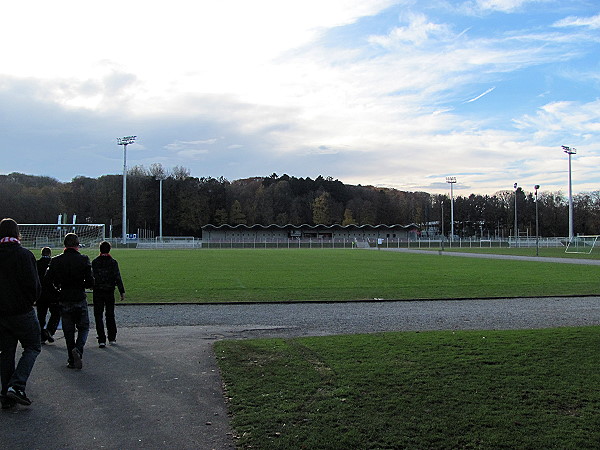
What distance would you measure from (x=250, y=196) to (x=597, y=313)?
5457 inches

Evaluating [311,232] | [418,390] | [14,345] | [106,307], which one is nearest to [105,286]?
[106,307]

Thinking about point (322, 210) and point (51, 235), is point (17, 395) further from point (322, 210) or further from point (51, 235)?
point (322, 210)

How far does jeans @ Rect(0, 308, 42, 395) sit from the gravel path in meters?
4.95

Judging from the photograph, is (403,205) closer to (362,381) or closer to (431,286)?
(431,286)

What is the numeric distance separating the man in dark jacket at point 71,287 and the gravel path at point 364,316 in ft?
11.4

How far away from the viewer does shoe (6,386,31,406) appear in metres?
5.61

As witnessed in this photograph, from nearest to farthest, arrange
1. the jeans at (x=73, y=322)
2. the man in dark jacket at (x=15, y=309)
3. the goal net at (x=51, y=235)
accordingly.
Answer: the man in dark jacket at (x=15, y=309), the jeans at (x=73, y=322), the goal net at (x=51, y=235)

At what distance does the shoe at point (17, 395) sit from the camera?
18.4 feet

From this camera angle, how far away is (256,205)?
142625 millimetres

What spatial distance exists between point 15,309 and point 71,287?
182 cm

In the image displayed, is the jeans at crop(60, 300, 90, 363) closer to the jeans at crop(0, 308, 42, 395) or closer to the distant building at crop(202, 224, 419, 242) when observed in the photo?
the jeans at crop(0, 308, 42, 395)

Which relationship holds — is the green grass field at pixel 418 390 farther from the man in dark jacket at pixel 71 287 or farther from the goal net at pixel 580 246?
the goal net at pixel 580 246

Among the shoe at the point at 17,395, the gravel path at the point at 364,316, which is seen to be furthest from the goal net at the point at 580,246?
the shoe at the point at 17,395

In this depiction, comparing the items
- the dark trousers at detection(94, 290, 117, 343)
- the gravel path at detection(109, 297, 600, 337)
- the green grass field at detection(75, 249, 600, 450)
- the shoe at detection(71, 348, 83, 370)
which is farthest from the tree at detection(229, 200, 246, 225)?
the shoe at detection(71, 348, 83, 370)
